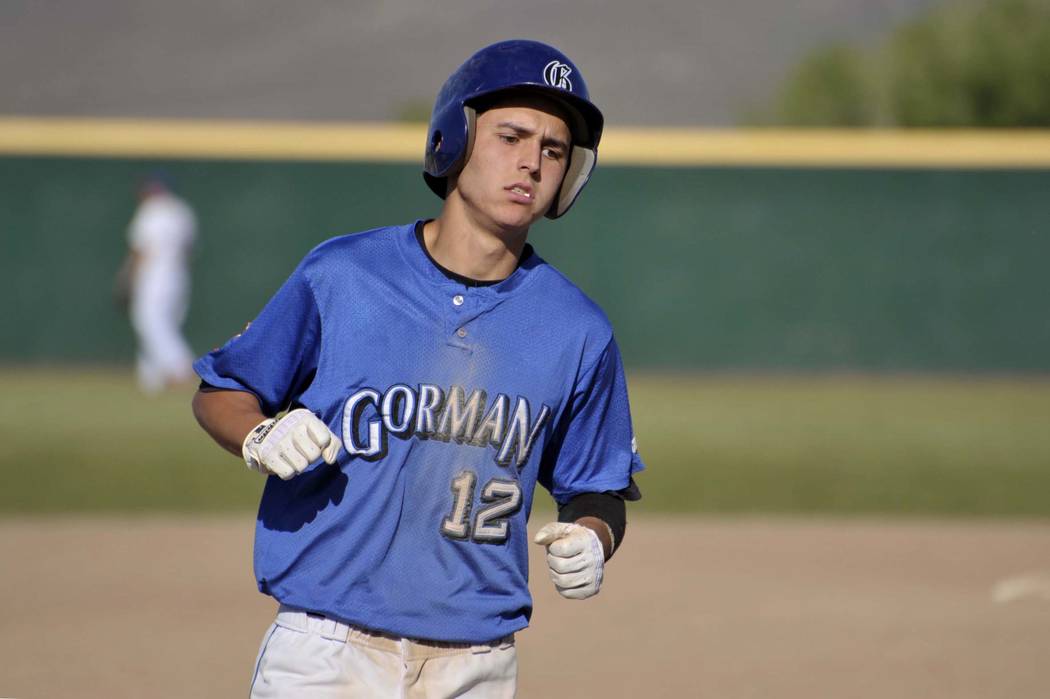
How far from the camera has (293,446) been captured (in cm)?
284

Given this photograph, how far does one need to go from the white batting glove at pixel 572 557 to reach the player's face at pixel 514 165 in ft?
2.05

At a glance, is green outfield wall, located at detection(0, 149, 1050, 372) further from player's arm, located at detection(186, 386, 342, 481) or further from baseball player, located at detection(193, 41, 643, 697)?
player's arm, located at detection(186, 386, 342, 481)

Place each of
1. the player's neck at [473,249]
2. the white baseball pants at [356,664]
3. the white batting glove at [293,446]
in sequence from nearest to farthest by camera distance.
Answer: the white batting glove at [293,446] → the white baseball pants at [356,664] → the player's neck at [473,249]

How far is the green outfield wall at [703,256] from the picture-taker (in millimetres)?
17391

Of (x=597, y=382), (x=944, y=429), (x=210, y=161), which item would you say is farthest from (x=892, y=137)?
(x=597, y=382)

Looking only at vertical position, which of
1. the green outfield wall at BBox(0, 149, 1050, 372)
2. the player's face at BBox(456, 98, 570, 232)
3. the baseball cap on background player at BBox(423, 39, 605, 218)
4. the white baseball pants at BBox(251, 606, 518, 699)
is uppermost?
the green outfield wall at BBox(0, 149, 1050, 372)

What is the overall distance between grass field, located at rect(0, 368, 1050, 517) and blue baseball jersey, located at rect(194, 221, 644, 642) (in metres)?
6.44

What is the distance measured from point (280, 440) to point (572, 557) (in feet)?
2.07

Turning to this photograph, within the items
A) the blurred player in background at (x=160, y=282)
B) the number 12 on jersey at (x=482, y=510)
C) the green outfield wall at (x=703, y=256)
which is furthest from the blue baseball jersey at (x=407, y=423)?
the green outfield wall at (x=703, y=256)

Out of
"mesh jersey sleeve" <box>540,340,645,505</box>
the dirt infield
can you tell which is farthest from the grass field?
"mesh jersey sleeve" <box>540,340,645,505</box>

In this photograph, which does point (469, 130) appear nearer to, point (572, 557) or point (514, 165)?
point (514, 165)

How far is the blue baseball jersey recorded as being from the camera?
3.05 meters

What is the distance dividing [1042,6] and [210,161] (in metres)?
27.1

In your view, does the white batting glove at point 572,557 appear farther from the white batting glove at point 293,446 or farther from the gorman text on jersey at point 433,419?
the white batting glove at point 293,446
